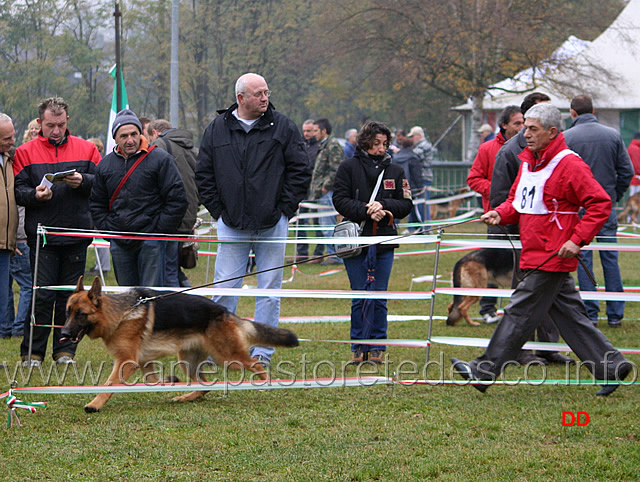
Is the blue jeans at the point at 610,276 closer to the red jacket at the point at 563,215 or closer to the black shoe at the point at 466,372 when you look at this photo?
the black shoe at the point at 466,372

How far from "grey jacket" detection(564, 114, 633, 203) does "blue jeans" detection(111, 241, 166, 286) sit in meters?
4.14

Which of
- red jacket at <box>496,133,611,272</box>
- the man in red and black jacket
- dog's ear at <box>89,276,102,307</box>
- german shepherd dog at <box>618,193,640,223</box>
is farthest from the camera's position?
german shepherd dog at <box>618,193,640,223</box>

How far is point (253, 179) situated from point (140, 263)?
1.18 m

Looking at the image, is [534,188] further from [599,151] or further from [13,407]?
[13,407]

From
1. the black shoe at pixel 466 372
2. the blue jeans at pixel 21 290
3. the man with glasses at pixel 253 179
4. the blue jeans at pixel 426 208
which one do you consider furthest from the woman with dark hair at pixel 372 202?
the blue jeans at pixel 426 208

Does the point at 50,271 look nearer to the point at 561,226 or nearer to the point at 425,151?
the point at 561,226

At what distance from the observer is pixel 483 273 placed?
26.8 ft

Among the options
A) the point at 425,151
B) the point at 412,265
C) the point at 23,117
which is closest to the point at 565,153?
the point at 412,265

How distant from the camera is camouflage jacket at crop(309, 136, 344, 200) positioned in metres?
12.7

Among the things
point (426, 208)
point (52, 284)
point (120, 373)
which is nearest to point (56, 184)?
point (52, 284)

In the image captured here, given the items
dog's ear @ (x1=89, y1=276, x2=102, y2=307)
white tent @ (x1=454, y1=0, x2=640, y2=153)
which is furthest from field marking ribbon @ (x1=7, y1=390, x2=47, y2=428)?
white tent @ (x1=454, y1=0, x2=640, y2=153)

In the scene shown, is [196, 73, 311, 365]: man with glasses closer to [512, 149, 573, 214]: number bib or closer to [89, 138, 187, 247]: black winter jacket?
[89, 138, 187, 247]: black winter jacket

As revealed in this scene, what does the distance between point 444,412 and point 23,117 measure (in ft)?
45.0

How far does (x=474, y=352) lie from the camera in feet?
23.0
